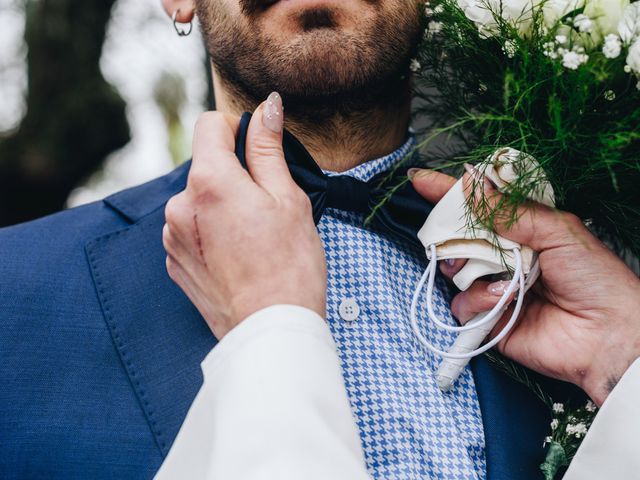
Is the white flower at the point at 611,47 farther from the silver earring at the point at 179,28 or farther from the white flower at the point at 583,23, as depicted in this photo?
the silver earring at the point at 179,28

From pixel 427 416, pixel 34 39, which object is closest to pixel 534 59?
pixel 427 416

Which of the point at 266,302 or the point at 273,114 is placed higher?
the point at 273,114

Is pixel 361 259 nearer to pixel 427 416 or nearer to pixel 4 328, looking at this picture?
pixel 427 416

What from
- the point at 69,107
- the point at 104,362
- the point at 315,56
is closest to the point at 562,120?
the point at 315,56

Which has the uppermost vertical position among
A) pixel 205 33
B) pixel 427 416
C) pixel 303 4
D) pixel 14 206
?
pixel 303 4

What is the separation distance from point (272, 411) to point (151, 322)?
1.59 ft

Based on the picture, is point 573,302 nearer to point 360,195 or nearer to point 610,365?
point 610,365

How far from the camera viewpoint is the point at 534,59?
139 centimetres

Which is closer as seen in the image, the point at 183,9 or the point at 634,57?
the point at 634,57

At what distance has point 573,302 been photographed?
157 cm

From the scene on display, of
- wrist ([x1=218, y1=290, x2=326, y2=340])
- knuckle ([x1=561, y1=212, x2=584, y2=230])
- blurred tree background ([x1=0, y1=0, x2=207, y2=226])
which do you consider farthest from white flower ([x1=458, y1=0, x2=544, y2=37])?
blurred tree background ([x1=0, y1=0, x2=207, y2=226])

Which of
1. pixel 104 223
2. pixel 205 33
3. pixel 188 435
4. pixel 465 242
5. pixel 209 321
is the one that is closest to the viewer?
pixel 188 435

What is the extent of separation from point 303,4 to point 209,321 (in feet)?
2.63

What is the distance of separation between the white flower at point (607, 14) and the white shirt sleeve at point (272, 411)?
2.52 ft
